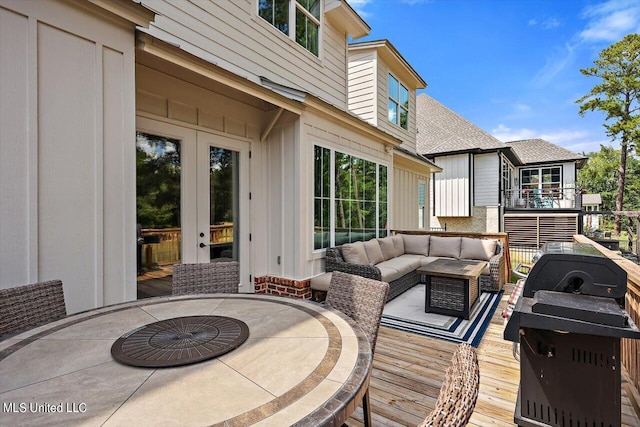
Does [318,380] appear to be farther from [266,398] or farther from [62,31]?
[62,31]

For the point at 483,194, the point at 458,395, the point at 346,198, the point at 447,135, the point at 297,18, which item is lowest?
the point at 458,395

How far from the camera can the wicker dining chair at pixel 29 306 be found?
175 centimetres

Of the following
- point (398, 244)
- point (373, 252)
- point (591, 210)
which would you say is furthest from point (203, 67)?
point (591, 210)

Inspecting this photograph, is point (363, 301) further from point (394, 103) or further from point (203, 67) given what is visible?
point (394, 103)

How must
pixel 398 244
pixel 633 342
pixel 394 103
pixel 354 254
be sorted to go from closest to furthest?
pixel 633 342, pixel 354 254, pixel 398 244, pixel 394 103

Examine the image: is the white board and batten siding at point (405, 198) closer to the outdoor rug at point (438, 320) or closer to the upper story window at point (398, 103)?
the upper story window at point (398, 103)

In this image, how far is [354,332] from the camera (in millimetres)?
1598

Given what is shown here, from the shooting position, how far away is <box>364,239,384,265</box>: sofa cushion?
18.7 ft

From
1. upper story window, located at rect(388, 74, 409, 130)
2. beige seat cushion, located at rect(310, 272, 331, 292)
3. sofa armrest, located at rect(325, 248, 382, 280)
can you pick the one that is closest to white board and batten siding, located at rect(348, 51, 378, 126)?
upper story window, located at rect(388, 74, 409, 130)

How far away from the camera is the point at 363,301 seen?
6.96 feet

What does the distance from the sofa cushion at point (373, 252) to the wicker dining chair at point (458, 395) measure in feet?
15.5

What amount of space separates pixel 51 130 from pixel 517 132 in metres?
44.3

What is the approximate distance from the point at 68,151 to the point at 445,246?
6.61 metres

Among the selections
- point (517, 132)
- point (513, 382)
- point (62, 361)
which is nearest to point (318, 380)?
point (62, 361)
